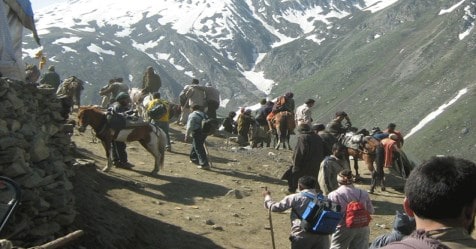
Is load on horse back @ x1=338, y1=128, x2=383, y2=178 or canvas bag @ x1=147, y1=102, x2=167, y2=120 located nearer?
load on horse back @ x1=338, y1=128, x2=383, y2=178

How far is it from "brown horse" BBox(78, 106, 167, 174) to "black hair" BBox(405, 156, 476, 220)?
1141cm

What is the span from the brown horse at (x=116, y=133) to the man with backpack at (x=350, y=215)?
6.89 meters

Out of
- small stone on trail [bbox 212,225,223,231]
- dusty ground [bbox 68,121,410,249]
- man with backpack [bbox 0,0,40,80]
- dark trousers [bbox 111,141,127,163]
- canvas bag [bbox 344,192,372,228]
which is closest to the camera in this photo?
canvas bag [bbox 344,192,372,228]

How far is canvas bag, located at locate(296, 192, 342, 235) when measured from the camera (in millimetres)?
7562

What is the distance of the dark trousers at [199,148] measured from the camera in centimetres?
1586

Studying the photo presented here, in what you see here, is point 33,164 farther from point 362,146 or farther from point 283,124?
point 283,124

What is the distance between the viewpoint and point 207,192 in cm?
1387

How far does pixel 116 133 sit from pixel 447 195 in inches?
469

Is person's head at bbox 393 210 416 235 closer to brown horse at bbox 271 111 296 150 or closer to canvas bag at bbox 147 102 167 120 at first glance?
canvas bag at bbox 147 102 167 120

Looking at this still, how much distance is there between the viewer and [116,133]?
1401cm

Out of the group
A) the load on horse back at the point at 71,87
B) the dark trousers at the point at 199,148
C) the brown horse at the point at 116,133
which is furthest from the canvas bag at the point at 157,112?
the load on horse back at the point at 71,87

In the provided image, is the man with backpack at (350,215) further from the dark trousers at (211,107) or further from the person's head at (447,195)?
the dark trousers at (211,107)

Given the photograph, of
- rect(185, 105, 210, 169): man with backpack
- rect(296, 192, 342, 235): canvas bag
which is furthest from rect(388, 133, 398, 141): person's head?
rect(296, 192, 342, 235): canvas bag

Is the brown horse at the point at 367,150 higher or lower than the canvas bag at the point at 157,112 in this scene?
lower
